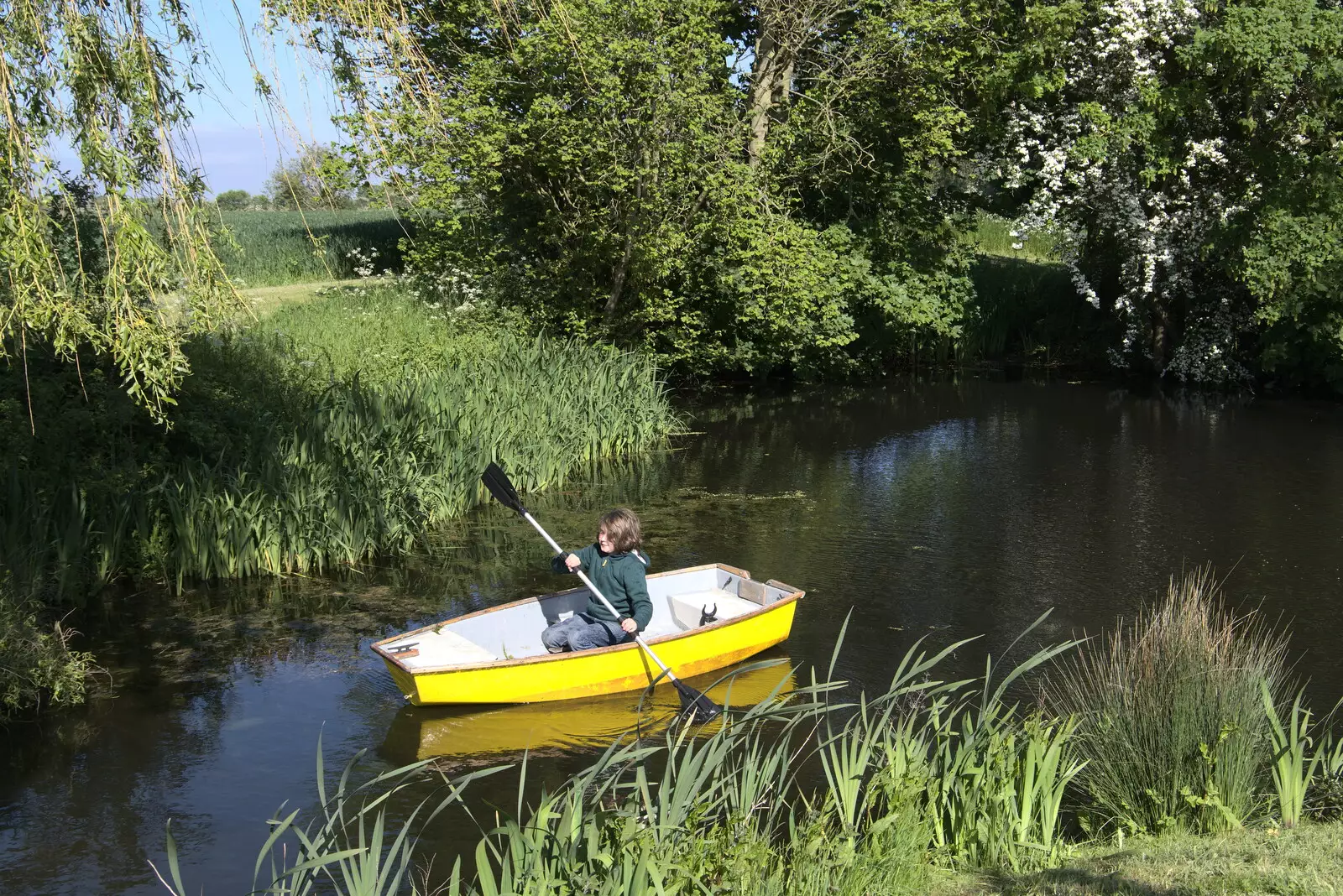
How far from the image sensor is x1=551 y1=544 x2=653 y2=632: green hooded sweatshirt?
8.55 metres

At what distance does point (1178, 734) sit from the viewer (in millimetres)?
5590

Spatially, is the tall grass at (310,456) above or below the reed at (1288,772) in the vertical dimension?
above

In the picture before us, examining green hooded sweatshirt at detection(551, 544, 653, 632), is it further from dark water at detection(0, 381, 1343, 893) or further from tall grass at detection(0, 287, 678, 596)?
tall grass at detection(0, 287, 678, 596)

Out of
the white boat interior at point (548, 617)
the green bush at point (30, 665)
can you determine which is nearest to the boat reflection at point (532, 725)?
the white boat interior at point (548, 617)

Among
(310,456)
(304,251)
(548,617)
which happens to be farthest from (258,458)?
(304,251)

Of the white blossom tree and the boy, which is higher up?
the white blossom tree

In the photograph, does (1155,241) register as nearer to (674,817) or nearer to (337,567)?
(337,567)

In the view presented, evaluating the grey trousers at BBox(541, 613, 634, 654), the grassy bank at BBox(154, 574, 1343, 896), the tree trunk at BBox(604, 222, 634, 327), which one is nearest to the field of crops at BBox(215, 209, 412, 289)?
the tree trunk at BBox(604, 222, 634, 327)

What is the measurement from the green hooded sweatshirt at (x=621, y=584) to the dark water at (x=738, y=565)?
25.2 inches

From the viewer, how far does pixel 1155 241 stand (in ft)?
66.3

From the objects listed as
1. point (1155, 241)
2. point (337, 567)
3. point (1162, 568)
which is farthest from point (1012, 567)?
point (1155, 241)

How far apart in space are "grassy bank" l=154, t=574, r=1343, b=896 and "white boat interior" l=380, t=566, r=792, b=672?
165 centimetres

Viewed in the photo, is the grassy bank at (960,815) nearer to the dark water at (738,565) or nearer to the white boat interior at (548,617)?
the dark water at (738,565)

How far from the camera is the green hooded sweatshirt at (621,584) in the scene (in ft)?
28.1
